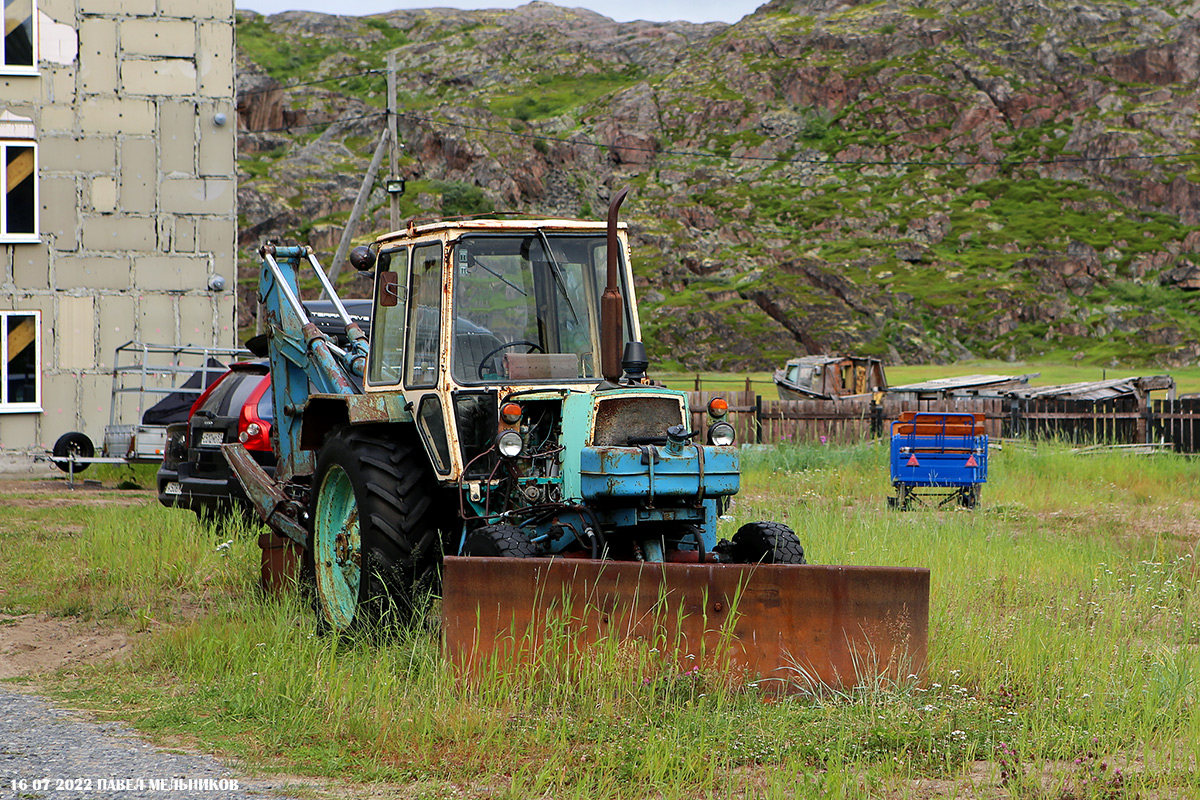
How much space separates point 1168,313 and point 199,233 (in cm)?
8834

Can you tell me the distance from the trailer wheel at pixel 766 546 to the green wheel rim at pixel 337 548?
7.50 feet

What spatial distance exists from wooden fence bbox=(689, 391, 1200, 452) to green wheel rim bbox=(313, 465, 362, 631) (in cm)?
1560

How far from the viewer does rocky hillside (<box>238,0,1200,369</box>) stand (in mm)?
90812

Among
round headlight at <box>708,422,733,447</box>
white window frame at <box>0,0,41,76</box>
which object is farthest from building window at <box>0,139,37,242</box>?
round headlight at <box>708,422,733,447</box>

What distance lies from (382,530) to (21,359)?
1584cm

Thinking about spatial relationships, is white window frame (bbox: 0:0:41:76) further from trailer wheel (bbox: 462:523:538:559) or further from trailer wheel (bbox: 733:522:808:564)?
trailer wheel (bbox: 733:522:808:564)

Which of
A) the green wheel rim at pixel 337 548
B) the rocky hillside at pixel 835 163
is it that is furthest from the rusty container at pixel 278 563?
the rocky hillside at pixel 835 163

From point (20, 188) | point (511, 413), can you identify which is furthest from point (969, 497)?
point (20, 188)

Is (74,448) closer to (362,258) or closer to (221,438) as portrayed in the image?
(221,438)

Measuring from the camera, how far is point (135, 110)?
20625mm

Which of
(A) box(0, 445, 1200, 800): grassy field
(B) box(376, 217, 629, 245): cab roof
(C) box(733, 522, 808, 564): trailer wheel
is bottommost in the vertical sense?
(A) box(0, 445, 1200, 800): grassy field

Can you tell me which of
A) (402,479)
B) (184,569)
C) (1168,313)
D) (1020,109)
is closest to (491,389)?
(402,479)

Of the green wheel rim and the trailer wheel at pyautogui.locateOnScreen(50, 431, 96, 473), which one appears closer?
the green wheel rim

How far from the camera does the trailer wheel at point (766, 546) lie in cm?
679
